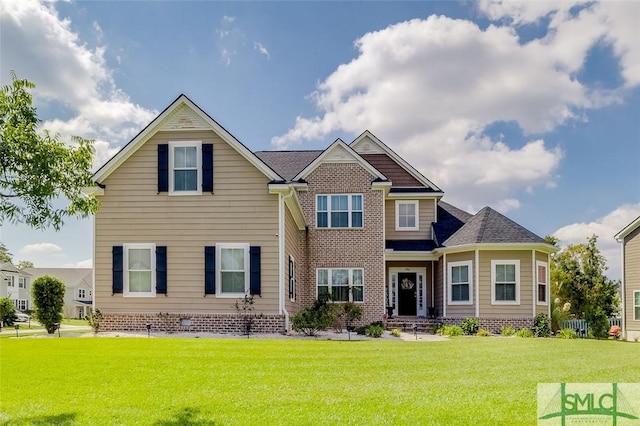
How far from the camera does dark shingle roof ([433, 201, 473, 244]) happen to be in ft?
77.2

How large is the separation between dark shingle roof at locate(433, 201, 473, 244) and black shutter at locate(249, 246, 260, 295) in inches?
396

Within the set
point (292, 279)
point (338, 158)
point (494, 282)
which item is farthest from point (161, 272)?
point (494, 282)

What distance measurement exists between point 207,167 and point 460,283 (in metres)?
11.7

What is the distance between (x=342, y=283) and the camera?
21906 mm

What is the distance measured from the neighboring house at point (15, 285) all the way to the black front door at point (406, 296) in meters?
47.0

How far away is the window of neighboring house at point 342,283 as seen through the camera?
21.7 meters

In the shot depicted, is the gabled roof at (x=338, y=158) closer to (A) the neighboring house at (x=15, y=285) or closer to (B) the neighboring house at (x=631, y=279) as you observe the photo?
(B) the neighboring house at (x=631, y=279)

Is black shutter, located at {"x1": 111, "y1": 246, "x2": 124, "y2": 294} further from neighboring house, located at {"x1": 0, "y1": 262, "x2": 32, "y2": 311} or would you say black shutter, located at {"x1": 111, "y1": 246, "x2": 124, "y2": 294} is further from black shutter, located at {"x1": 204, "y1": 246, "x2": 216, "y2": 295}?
neighboring house, located at {"x1": 0, "y1": 262, "x2": 32, "y2": 311}

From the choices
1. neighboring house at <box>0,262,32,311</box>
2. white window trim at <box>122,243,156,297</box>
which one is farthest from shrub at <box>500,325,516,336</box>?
neighboring house at <box>0,262,32,311</box>

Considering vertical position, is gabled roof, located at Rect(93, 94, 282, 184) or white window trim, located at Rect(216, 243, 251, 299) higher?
gabled roof, located at Rect(93, 94, 282, 184)

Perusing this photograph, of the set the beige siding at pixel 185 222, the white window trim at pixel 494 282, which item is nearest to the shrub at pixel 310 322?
the beige siding at pixel 185 222

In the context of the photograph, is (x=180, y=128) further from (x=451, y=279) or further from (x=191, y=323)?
(x=451, y=279)

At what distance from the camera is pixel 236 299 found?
16359mm

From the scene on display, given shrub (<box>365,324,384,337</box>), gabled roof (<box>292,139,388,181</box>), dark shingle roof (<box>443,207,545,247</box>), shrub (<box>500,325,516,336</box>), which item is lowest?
shrub (<box>500,325,516,336</box>)
